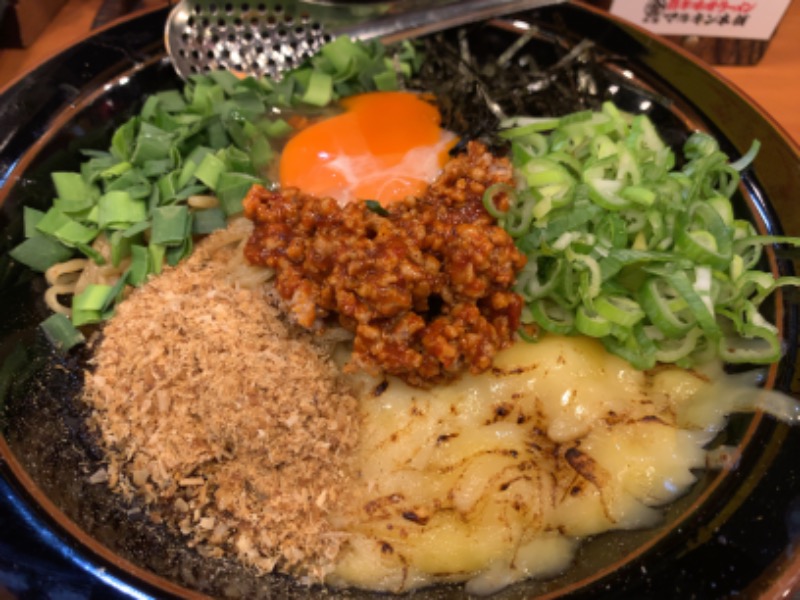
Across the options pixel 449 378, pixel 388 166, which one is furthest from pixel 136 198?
pixel 449 378

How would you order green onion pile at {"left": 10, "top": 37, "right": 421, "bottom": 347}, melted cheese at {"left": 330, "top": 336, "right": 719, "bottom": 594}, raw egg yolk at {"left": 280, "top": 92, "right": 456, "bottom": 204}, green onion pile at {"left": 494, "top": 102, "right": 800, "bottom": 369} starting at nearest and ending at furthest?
melted cheese at {"left": 330, "top": 336, "right": 719, "bottom": 594} < green onion pile at {"left": 494, "top": 102, "right": 800, "bottom": 369} < green onion pile at {"left": 10, "top": 37, "right": 421, "bottom": 347} < raw egg yolk at {"left": 280, "top": 92, "right": 456, "bottom": 204}

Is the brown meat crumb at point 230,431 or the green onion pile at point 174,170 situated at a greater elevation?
the green onion pile at point 174,170

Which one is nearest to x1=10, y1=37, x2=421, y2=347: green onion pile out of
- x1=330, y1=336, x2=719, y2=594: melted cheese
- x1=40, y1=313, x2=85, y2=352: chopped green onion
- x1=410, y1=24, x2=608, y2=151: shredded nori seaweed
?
x1=40, y1=313, x2=85, y2=352: chopped green onion

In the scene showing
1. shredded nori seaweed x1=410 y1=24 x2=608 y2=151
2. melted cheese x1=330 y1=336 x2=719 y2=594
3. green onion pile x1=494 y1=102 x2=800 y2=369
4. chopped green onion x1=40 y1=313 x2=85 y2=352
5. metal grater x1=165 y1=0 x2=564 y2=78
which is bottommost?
melted cheese x1=330 y1=336 x2=719 y2=594

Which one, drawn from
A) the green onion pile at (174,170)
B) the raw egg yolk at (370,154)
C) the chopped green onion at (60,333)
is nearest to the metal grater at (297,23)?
the green onion pile at (174,170)

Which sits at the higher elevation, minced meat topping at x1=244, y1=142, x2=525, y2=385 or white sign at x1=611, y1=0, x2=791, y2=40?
white sign at x1=611, y1=0, x2=791, y2=40

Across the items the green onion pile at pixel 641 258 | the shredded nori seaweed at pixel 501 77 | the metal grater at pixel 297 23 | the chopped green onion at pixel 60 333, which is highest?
the metal grater at pixel 297 23

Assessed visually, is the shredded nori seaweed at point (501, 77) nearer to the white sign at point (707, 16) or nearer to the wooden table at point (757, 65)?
the white sign at point (707, 16)

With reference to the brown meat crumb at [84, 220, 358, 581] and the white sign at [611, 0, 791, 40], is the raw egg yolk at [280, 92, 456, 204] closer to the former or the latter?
the brown meat crumb at [84, 220, 358, 581]
